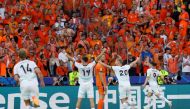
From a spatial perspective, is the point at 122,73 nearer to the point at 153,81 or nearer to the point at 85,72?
the point at 85,72

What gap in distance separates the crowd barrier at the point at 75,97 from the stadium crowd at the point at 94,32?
0.94 metres

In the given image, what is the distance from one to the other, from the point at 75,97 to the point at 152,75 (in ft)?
9.80

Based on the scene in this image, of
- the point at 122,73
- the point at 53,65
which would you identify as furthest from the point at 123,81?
the point at 53,65

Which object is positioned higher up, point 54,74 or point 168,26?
point 168,26

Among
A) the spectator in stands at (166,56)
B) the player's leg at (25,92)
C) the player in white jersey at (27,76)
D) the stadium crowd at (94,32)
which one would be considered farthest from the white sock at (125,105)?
the spectator in stands at (166,56)

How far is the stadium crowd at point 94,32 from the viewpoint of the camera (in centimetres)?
2836

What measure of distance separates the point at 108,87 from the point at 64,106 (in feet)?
5.85

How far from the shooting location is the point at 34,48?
93.9ft

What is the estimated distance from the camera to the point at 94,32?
102ft

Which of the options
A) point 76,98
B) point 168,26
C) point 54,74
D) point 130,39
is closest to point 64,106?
point 76,98

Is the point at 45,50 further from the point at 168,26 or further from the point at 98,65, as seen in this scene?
the point at 168,26

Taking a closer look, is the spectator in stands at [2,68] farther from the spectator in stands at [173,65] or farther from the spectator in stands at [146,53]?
the spectator in stands at [173,65]

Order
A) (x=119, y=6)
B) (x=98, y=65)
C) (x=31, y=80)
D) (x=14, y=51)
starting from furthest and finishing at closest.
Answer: (x=119, y=6) < (x=14, y=51) < (x=98, y=65) < (x=31, y=80)

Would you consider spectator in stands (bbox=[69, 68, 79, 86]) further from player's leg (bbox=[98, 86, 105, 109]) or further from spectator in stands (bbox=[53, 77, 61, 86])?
player's leg (bbox=[98, 86, 105, 109])
